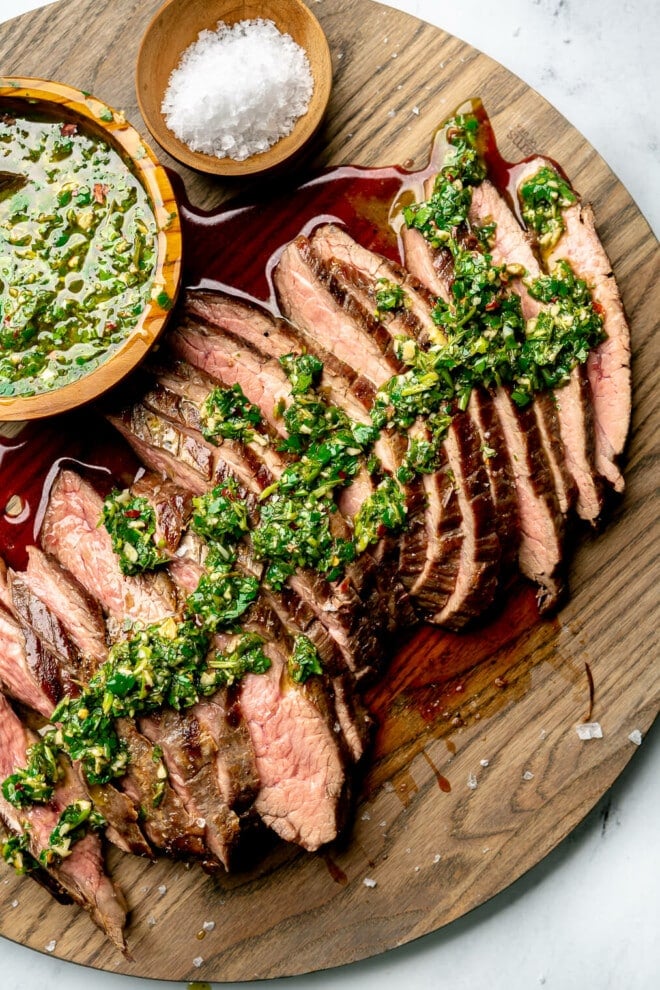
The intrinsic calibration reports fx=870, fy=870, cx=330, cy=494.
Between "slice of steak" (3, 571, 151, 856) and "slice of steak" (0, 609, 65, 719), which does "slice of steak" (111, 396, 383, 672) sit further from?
"slice of steak" (0, 609, 65, 719)

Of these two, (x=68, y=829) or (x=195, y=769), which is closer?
(x=195, y=769)

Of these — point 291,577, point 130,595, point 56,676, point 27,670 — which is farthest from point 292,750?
point 27,670

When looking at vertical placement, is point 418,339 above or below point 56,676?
above

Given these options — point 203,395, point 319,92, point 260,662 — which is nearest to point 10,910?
point 260,662

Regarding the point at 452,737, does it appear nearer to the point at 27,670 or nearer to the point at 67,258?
the point at 27,670

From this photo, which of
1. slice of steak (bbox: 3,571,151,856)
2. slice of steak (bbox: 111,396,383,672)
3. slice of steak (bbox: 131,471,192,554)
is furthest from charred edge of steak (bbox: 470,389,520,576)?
slice of steak (bbox: 3,571,151,856)

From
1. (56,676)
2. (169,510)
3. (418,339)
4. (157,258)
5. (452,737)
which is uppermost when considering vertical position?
(157,258)

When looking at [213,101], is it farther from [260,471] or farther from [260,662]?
[260,662]
